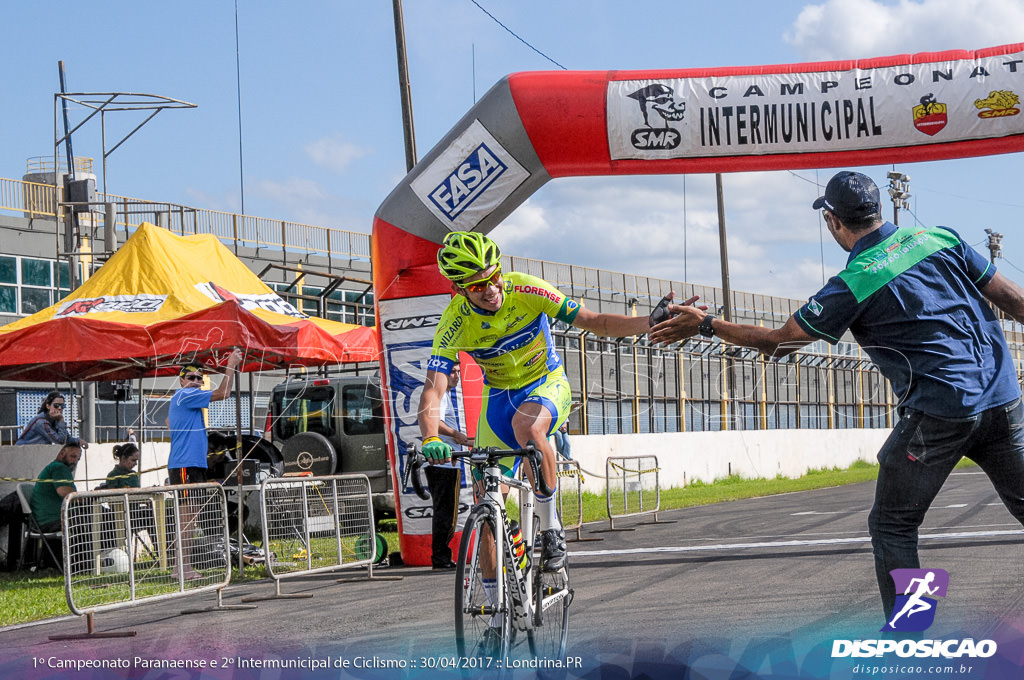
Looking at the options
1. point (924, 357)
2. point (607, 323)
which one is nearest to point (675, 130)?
point (607, 323)

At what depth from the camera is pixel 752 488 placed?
25.0 m

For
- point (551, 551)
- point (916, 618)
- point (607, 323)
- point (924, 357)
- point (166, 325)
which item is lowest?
point (916, 618)

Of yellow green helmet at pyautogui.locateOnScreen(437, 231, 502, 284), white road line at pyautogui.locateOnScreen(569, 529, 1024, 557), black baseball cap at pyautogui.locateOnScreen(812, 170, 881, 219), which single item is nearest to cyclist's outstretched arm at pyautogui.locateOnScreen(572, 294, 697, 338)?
yellow green helmet at pyautogui.locateOnScreen(437, 231, 502, 284)

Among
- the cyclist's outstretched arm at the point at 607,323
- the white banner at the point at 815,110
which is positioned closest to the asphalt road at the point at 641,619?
the cyclist's outstretched arm at the point at 607,323

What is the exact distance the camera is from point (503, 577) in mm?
4992

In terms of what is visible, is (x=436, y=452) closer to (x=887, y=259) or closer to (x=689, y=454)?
(x=887, y=259)

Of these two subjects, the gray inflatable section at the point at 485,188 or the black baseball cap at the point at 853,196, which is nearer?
the black baseball cap at the point at 853,196

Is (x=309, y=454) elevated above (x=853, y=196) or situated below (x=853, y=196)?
below

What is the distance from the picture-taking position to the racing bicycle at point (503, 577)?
16.1 ft

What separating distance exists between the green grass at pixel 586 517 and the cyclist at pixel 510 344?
4.89 m

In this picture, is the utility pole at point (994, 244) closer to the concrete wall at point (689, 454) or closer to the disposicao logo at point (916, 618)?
the concrete wall at point (689, 454)

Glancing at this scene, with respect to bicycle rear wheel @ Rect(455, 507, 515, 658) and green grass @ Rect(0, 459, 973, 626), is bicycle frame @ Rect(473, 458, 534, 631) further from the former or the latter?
green grass @ Rect(0, 459, 973, 626)

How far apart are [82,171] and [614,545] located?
33.7 metres

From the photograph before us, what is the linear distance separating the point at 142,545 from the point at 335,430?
25.1ft
